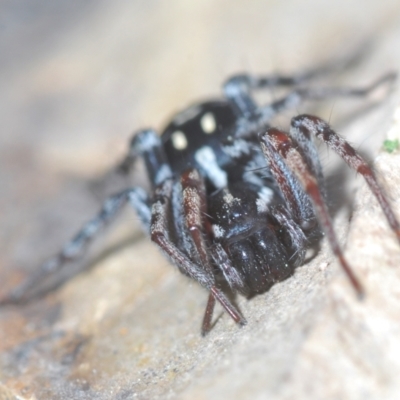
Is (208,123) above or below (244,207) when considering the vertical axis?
Answer: above

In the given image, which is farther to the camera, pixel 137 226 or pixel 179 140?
pixel 137 226

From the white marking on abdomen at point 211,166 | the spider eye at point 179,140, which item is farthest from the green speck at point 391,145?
the spider eye at point 179,140

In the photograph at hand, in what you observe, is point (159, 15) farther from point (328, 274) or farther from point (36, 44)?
point (328, 274)

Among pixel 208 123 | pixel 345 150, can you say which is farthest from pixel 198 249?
pixel 208 123

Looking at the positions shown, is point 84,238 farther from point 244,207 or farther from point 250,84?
point 250,84

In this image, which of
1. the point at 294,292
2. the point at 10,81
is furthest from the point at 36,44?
the point at 294,292

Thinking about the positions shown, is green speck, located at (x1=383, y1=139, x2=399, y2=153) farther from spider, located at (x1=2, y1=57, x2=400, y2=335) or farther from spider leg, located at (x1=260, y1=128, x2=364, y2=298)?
spider leg, located at (x1=260, y1=128, x2=364, y2=298)

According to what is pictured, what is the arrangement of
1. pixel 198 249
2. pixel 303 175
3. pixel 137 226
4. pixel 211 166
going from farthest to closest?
pixel 137 226 → pixel 211 166 → pixel 198 249 → pixel 303 175
